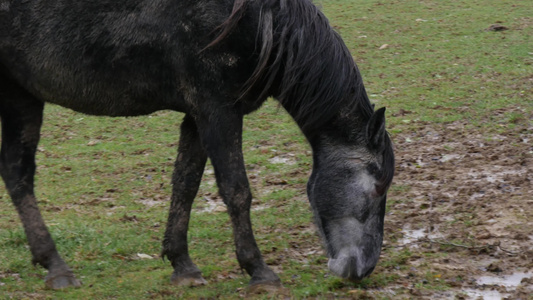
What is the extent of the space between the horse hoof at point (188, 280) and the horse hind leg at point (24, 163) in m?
0.81

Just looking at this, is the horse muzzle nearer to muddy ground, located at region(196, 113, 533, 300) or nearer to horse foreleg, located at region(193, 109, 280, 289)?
muddy ground, located at region(196, 113, 533, 300)

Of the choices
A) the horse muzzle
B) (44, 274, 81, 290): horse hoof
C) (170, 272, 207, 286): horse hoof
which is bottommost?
(170, 272, 207, 286): horse hoof

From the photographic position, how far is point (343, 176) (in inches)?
194

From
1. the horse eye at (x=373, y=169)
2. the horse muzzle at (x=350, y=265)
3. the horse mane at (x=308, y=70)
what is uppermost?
the horse mane at (x=308, y=70)

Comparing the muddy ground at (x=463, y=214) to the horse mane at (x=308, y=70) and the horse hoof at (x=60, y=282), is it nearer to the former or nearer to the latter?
the horse mane at (x=308, y=70)

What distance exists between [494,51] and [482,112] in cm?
391

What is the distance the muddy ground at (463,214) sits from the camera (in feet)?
17.1

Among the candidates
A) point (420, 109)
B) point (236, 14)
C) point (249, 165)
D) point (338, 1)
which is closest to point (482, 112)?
point (420, 109)

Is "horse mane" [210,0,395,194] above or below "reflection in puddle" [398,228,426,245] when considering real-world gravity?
above

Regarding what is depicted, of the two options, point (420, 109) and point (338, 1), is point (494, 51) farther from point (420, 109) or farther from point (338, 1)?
point (338, 1)

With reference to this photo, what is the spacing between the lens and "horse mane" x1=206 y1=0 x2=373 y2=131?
4.79 m

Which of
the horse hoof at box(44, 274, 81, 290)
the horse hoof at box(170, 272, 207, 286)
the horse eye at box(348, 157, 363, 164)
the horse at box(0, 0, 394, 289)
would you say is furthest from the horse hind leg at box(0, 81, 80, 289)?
the horse eye at box(348, 157, 363, 164)

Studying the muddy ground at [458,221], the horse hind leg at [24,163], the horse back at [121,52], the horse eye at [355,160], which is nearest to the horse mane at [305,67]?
the horse back at [121,52]

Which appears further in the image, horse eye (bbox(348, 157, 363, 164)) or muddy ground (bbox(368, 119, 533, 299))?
muddy ground (bbox(368, 119, 533, 299))
